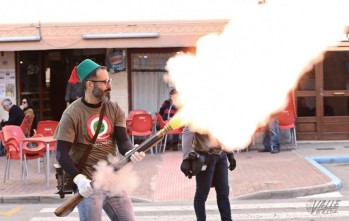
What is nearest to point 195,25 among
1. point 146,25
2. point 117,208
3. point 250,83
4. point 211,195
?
point 146,25

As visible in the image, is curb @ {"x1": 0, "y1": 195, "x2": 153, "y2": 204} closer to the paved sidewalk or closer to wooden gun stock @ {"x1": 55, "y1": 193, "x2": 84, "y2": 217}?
the paved sidewalk

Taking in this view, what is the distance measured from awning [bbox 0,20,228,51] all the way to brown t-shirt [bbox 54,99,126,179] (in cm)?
946

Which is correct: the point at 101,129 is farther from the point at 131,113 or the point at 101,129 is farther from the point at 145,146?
the point at 131,113

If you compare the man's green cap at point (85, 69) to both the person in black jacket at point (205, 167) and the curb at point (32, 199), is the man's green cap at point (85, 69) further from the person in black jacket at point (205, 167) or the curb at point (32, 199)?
the curb at point (32, 199)

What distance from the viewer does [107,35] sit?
1416cm

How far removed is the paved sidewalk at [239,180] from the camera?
969 cm

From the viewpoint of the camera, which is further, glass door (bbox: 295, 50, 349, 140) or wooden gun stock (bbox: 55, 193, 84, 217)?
glass door (bbox: 295, 50, 349, 140)

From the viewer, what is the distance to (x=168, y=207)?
29.5 ft

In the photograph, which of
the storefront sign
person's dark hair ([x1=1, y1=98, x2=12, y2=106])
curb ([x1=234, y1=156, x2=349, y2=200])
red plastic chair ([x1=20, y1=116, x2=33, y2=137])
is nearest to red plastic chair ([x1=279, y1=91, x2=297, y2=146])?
curb ([x1=234, y1=156, x2=349, y2=200])

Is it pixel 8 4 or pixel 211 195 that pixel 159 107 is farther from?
pixel 211 195

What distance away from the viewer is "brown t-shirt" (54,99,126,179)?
186 inches

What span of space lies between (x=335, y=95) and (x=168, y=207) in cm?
789

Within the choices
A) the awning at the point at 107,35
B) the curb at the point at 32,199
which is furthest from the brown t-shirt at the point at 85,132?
the awning at the point at 107,35

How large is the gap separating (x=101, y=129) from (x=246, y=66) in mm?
1769
